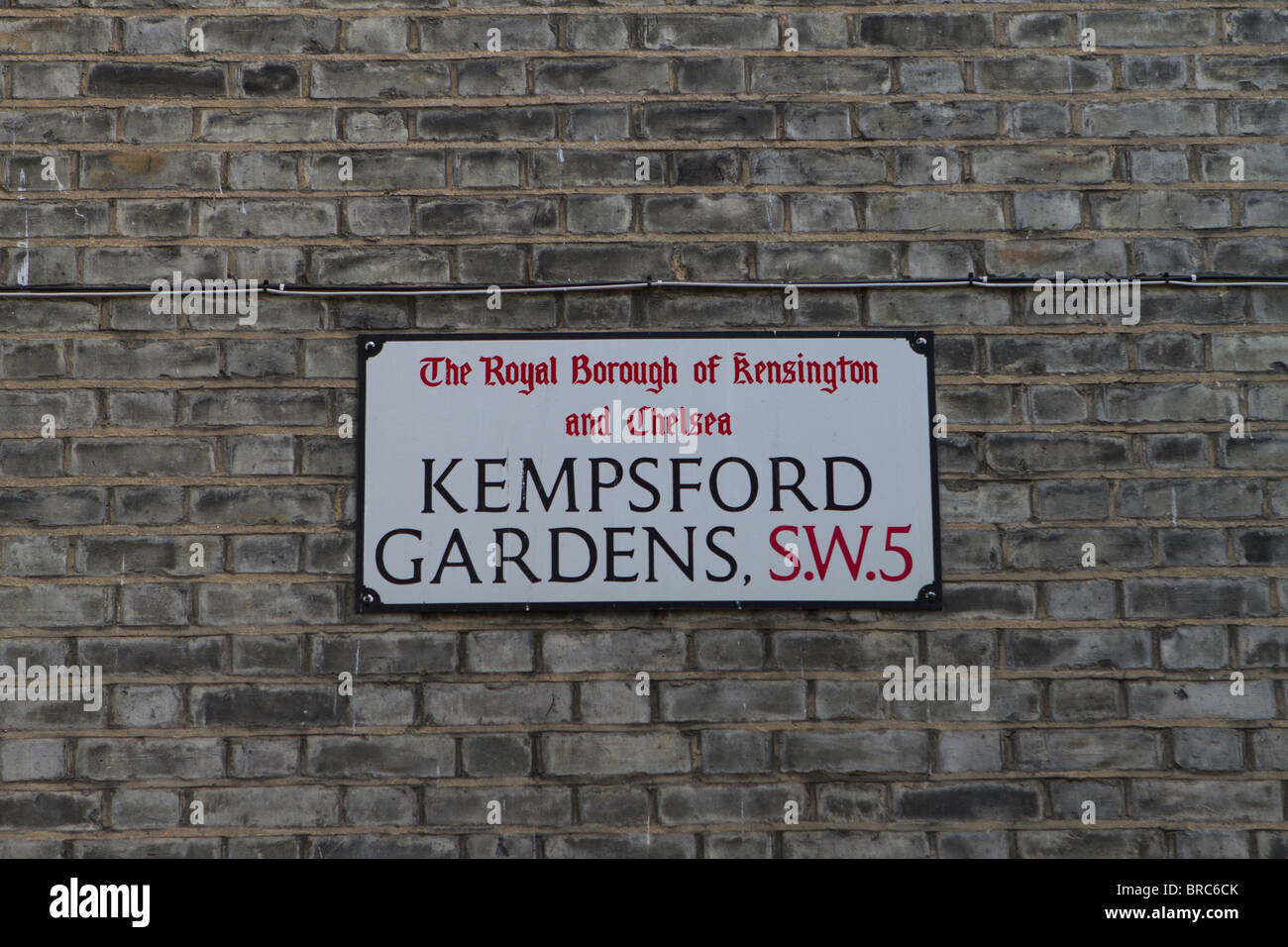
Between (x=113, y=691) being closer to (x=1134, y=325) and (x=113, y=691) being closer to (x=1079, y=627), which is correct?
(x=1079, y=627)

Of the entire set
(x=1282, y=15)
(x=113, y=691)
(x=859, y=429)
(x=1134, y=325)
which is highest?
(x=1282, y=15)

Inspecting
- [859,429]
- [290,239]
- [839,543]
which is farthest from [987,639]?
[290,239]

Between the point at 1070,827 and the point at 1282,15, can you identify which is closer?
the point at 1070,827

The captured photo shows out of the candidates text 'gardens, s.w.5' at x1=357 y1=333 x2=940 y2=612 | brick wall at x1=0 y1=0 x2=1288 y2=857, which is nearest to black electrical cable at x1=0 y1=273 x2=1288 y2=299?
brick wall at x1=0 y1=0 x2=1288 y2=857

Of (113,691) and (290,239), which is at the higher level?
(290,239)

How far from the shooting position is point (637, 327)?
3209 mm

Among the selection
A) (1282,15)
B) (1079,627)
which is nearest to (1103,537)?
(1079,627)

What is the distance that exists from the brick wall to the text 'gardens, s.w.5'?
0.08m

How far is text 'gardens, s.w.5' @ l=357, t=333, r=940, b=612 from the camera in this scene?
312cm

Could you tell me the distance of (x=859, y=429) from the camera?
10.4 feet

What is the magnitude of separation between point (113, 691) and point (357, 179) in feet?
5.26

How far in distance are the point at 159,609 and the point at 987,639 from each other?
2320mm

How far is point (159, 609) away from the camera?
3.12m

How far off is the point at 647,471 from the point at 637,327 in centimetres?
42
